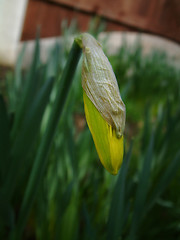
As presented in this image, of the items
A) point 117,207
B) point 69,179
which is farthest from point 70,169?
point 117,207

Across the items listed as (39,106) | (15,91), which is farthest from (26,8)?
(39,106)

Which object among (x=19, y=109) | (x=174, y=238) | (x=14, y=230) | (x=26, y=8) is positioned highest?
(x=26, y=8)

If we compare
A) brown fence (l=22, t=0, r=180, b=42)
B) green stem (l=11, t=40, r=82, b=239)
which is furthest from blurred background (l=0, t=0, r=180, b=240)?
brown fence (l=22, t=0, r=180, b=42)

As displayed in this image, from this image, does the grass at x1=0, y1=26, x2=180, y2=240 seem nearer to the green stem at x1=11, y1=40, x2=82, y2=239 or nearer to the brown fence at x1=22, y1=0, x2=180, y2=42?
the green stem at x1=11, y1=40, x2=82, y2=239

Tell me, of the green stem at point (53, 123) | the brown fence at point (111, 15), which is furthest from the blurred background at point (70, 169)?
the brown fence at point (111, 15)

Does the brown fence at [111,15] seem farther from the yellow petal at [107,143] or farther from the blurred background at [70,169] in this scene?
the yellow petal at [107,143]

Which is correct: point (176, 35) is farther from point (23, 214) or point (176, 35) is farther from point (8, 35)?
point (23, 214)
